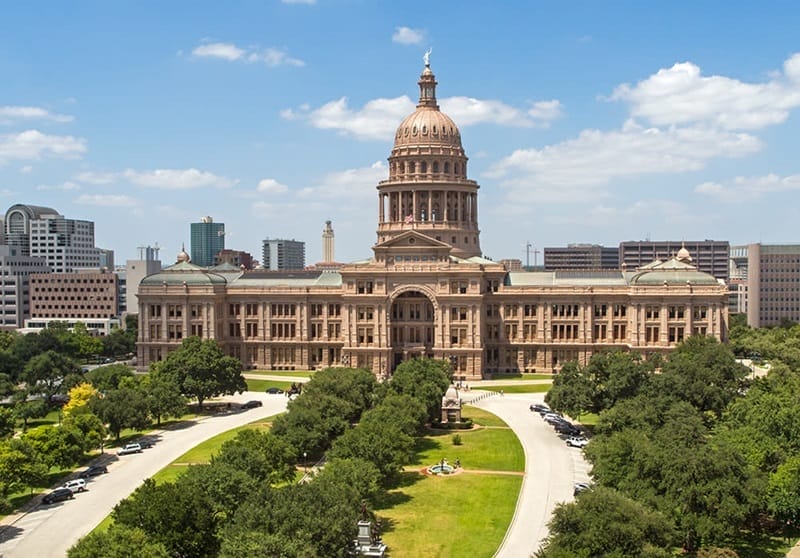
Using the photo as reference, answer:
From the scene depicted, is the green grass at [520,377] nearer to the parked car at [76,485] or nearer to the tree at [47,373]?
the tree at [47,373]

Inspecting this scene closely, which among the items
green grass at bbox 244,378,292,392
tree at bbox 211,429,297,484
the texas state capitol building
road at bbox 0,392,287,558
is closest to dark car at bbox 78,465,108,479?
road at bbox 0,392,287,558

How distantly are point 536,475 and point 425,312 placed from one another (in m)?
66.9

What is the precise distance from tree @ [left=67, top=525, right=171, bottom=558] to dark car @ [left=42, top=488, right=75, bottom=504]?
2589 centimetres

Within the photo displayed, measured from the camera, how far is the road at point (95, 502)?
200 ft

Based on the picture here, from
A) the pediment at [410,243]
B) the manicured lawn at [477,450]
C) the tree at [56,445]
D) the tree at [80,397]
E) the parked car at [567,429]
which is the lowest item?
the manicured lawn at [477,450]

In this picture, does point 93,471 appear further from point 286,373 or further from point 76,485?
point 286,373

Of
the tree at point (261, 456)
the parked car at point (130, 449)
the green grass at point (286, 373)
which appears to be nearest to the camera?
the tree at point (261, 456)

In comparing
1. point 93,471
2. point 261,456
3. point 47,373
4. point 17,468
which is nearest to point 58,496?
point 17,468

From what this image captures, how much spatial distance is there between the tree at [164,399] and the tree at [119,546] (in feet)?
164

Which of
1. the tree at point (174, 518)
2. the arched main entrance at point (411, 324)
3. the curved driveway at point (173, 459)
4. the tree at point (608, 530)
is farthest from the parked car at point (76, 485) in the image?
the arched main entrance at point (411, 324)

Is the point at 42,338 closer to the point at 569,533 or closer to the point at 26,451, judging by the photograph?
the point at 26,451

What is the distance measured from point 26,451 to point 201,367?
124ft

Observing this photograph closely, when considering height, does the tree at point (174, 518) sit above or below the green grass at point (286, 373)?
above

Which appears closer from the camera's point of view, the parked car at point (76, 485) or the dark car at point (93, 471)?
the parked car at point (76, 485)
